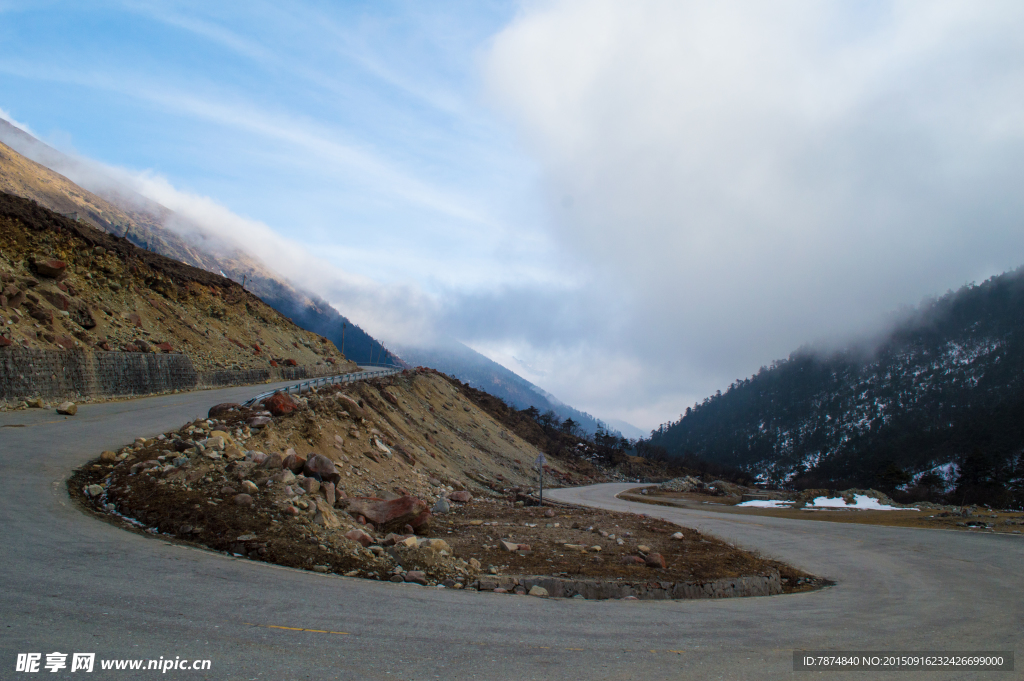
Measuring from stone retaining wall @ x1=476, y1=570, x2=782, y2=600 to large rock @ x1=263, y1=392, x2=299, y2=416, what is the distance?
1274 cm

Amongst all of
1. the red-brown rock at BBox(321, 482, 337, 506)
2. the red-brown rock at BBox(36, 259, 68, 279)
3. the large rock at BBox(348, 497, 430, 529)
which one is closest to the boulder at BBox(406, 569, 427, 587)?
the large rock at BBox(348, 497, 430, 529)

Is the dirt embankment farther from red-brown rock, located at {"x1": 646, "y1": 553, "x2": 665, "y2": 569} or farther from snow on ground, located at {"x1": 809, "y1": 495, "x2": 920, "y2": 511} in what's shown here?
snow on ground, located at {"x1": 809, "y1": 495, "x2": 920, "y2": 511}

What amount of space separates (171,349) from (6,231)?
1063 cm

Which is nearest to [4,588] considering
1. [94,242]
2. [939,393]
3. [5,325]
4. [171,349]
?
[5,325]

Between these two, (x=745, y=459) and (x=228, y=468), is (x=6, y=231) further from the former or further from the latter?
(x=745, y=459)

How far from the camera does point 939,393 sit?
16138cm

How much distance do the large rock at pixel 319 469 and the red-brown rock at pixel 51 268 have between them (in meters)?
27.6

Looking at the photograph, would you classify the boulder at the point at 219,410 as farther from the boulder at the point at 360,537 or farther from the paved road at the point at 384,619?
the boulder at the point at 360,537

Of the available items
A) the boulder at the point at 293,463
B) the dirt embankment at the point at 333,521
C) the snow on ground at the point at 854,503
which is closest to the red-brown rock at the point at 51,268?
the dirt embankment at the point at 333,521

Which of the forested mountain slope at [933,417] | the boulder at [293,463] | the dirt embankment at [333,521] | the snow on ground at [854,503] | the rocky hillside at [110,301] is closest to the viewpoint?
the dirt embankment at [333,521]

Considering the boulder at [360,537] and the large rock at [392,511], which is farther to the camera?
the large rock at [392,511]

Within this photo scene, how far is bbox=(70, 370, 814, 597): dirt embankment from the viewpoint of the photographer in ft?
33.5

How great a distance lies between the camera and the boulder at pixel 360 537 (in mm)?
10898

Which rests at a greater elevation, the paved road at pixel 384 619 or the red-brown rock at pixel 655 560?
the paved road at pixel 384 619
